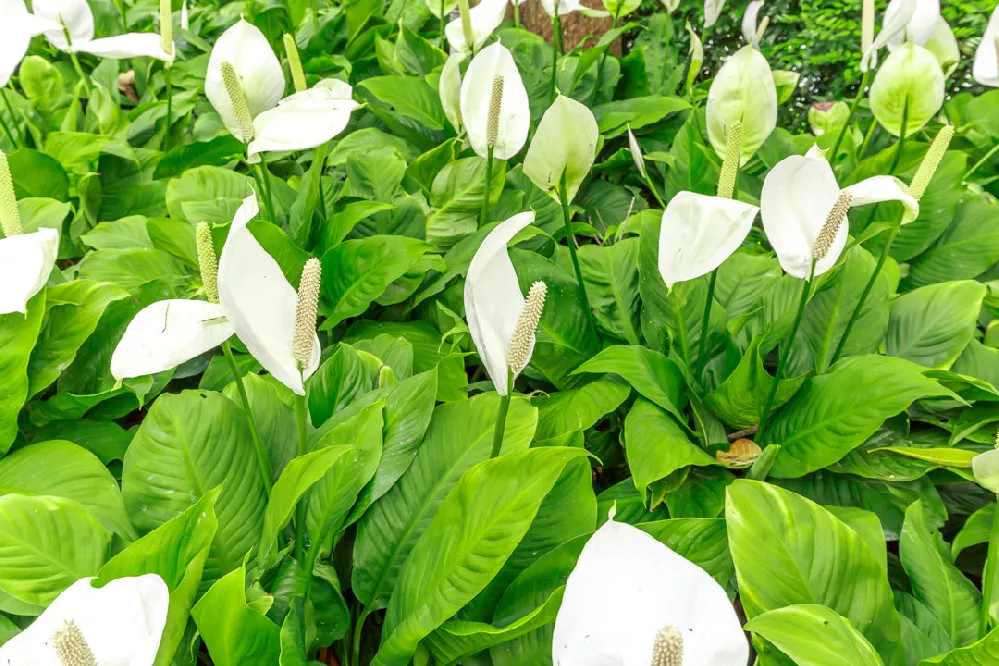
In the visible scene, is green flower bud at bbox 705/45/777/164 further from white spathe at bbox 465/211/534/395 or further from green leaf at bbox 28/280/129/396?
green leaf at bbox 28/280/129/396

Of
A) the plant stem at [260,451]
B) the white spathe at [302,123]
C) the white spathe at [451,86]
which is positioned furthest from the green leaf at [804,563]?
the white spathe at [451,86]

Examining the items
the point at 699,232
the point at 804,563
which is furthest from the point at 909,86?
the point at 804,563

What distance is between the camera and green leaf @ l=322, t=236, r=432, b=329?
1021 millimetres

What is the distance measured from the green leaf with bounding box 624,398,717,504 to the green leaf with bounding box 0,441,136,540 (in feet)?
1.74

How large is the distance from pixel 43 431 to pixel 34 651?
1.81 feet

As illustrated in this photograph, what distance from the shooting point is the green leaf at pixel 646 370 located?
898 mm

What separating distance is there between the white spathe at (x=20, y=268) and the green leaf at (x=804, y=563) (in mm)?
712

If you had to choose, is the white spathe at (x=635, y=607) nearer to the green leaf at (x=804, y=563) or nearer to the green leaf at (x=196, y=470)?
the green leaf at (x=804, y=563)

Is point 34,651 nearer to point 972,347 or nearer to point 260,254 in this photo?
point 260,254

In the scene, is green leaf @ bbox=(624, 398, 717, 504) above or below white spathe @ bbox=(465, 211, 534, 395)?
below

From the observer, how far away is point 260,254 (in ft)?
1.81

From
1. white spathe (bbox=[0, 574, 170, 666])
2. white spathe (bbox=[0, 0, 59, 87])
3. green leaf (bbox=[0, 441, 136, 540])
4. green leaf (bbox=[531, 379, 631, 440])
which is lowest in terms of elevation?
green leaf (bbox=[531, 379, 631, 440])

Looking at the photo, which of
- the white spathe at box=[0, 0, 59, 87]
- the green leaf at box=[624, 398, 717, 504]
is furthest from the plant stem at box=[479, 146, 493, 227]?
the white spathe at box=[0, 0, 59, 87]

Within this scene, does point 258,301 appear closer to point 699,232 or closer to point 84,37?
point 699,232
